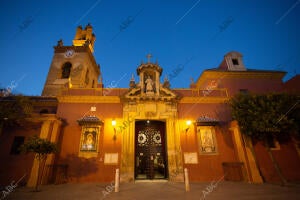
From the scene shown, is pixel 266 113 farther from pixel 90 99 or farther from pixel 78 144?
pixel 78 144

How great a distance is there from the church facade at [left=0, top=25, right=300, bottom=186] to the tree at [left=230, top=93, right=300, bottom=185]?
1031 millimetres

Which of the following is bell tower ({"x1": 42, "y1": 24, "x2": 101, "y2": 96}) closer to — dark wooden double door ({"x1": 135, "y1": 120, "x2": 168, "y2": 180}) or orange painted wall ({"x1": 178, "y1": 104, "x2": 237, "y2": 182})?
dark wooden double door ({"x1": 135, "y1": 120, "x2": 168, "y2": 180})

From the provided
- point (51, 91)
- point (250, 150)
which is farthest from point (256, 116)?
point (51, 91)

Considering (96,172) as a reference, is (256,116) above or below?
above

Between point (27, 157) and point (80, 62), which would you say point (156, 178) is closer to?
point (27, 157)

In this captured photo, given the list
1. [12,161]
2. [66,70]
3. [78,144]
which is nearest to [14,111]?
[12,161]

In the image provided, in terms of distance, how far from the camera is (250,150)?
11.3 meters

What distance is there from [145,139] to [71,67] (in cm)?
1794

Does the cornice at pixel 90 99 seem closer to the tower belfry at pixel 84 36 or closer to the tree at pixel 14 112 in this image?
the tree at pixel 14 112

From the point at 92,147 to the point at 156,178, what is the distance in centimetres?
565

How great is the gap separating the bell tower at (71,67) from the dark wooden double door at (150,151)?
517 inches

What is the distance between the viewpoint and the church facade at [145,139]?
36.6ft

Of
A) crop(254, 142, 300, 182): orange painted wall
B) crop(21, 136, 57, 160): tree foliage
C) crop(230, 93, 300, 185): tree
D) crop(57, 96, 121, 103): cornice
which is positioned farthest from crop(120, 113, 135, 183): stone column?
crop(254, 142, 300, 182): orange painted wall

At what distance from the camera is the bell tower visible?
21656 mm
